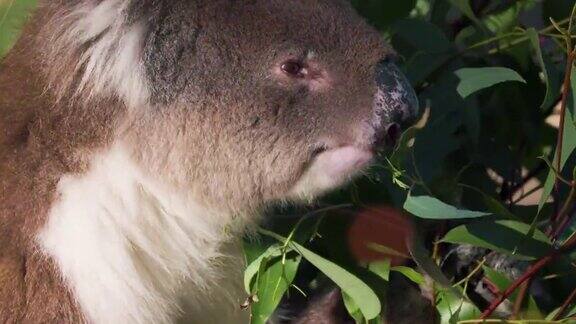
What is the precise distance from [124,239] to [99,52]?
0.43 metres

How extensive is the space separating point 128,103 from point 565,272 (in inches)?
45.2

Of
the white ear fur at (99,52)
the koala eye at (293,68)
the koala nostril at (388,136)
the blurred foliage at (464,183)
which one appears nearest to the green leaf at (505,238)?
the blurred foliage at (464,183)

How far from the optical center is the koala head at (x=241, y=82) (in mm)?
2842

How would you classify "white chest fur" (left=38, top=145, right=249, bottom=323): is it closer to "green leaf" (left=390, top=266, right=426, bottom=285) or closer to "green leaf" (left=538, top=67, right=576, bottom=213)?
"green leaf" (left=390, top=266, right=426, bottom=285)

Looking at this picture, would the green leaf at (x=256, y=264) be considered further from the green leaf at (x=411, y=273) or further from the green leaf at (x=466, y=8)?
the green leaf at (x=466, y=8)

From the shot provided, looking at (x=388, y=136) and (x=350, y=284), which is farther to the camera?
(x=350, y=284)

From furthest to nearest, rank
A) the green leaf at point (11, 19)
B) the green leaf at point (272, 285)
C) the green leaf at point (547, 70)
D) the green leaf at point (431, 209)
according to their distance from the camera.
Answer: the green leaf at point (11, 19), the green leaf at point (272, 285), the green leaf at point (547, 70), the green leaf at point (431, 209)

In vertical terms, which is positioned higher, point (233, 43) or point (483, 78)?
point (233, 43)

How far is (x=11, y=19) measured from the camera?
326 cm

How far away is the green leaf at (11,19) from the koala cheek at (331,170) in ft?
2.77

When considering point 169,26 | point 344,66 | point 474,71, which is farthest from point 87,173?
point 474,71

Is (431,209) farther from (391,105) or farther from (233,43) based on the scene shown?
(233,43)

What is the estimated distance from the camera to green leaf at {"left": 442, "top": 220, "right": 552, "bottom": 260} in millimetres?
2938

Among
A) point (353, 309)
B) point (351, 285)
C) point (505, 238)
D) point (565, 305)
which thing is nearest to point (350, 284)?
point (351, 285)
